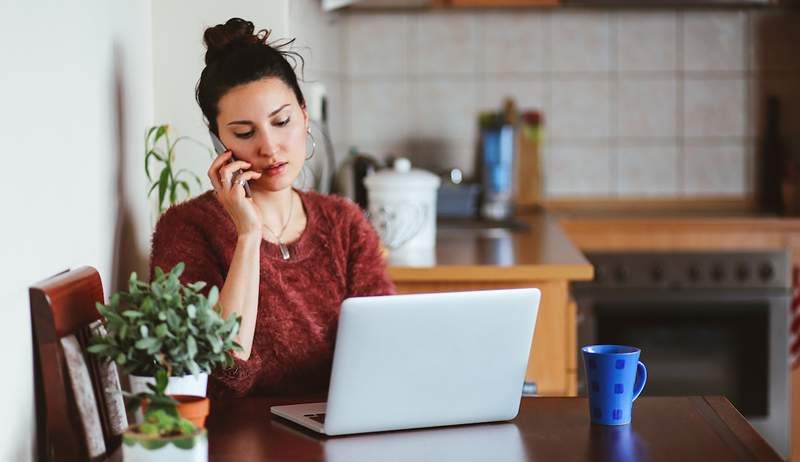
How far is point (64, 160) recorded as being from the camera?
4.75 feet

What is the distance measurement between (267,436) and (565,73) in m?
2.73

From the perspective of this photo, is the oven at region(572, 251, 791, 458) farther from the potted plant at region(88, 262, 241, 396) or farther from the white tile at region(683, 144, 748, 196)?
the potted plant at region(88, 262, 241, 396)

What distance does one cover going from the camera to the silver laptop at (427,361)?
52.7 inches

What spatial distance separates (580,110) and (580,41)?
24 centimetres

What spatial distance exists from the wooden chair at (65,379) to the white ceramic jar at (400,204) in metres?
1.28

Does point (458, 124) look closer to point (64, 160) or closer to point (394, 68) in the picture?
point (394, 68)

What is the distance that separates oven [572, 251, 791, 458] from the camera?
3270 millimetres

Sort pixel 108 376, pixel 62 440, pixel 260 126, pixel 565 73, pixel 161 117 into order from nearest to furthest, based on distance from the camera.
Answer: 1. pixel 62 440
2. pixel 108 376
3. pixel 260 126
4. pixel 161 117
5. pixel 565 73

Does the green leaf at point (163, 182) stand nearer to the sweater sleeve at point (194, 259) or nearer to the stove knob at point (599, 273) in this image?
the sweater sleeve at point (194, 259)

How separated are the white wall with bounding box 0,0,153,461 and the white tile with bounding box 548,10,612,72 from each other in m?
2.19

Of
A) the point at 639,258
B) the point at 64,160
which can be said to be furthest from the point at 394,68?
the point at 64,160

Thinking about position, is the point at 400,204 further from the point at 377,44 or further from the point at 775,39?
the point at 775,39

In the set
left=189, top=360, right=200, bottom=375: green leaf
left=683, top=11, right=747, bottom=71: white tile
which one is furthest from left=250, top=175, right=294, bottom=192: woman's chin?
left=683, top=11, right=747, bottom=71: white tile

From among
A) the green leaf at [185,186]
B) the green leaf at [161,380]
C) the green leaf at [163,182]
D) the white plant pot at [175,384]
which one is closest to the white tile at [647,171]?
the green leaf at [185,186]
